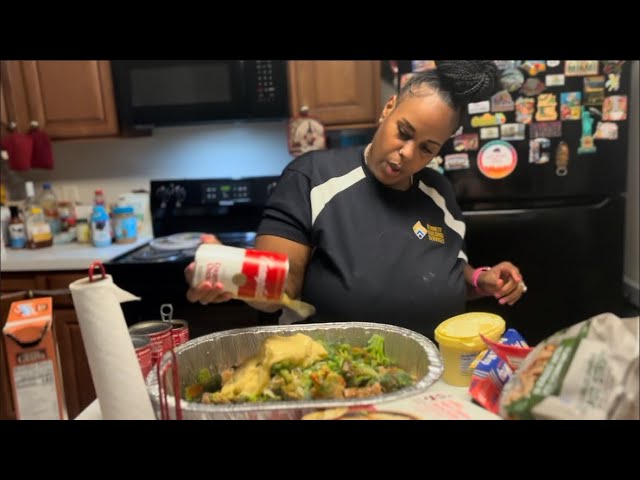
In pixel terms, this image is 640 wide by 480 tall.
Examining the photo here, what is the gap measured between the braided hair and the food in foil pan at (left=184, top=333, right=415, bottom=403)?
61cm

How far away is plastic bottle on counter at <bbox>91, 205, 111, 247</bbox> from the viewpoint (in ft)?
7.48

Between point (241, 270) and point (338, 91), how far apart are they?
5.36 ft

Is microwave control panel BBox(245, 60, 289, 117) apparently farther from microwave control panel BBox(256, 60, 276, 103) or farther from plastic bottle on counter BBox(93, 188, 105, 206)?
plastic bottle on counter BBox(93, 188, 105, 206)

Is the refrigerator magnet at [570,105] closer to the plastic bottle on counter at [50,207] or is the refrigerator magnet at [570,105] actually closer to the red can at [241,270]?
the red can at [241,270]

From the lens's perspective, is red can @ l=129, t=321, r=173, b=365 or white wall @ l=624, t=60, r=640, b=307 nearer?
red can @ l=129, t=321, r=173, b=365

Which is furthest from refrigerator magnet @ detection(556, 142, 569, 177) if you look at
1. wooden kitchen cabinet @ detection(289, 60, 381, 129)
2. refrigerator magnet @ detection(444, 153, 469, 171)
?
wooden kitchen cabinet @ detection(289, 60, 381, 129)

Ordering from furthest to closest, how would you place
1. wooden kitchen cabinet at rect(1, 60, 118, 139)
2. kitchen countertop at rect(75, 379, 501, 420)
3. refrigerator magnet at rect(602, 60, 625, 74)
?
wooden kitchen cabinet at rect(1, 60, 118, 139) → refrigerator magnet at rect(602, 60, 625, 74) → kitchen countertop at rect(75, 379, 501, 420)

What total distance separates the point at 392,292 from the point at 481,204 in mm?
1122

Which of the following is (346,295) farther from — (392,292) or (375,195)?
(375,195)

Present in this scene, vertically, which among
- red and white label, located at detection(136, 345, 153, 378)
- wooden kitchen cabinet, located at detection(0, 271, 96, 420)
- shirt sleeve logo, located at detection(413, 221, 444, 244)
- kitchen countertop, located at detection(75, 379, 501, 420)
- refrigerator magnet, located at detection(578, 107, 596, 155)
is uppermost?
refrigerator magnet, located at detection(578, 107, 596, 155)

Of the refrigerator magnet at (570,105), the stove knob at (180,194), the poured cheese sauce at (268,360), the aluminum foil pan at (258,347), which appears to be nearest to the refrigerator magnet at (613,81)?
the refrigerator magnet at (570,105)

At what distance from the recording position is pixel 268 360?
873 millimetres

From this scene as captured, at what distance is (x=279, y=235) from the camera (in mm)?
1127
